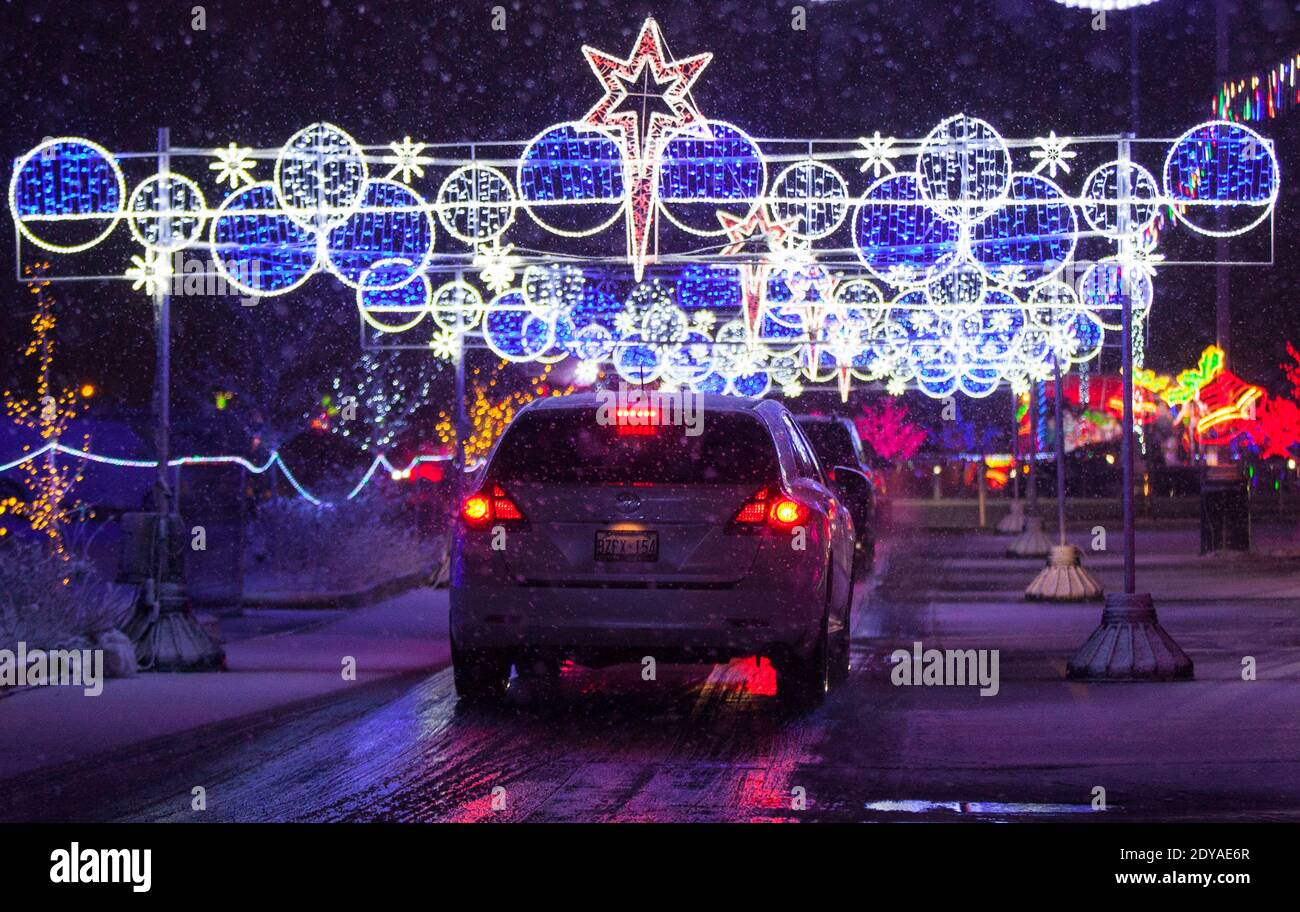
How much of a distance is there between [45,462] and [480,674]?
18.7 m

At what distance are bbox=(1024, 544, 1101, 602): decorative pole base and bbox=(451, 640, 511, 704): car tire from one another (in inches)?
431

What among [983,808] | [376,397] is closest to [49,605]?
[983,808]

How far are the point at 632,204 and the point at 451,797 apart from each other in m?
11.2

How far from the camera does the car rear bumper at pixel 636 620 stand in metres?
11.2

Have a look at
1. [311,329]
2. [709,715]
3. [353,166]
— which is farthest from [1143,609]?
[311,329]

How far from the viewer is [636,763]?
9820 millimetres

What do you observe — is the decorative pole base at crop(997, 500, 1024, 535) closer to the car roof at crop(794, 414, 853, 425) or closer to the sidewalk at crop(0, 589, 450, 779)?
the car roof at crop(794, 414, 853, 425)

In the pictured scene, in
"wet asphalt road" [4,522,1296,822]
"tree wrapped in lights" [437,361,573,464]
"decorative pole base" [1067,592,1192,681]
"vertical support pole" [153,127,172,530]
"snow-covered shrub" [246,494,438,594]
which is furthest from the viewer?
"tree wrapped in lights" [437,361,573,464]

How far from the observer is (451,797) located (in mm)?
8734

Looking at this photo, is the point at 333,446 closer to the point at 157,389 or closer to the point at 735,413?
the point at 157,389

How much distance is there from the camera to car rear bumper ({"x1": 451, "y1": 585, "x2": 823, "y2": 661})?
441 inches

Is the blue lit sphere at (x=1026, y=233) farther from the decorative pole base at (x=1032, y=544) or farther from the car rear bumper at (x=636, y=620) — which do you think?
the car rear bumper at (x=636, y=620)

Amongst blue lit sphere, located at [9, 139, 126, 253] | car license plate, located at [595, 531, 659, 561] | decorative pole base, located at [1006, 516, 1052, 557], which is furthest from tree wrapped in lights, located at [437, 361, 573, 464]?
car license plate, located at [595, 531, 659, 561]

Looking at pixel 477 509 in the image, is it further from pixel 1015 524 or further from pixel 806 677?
pixel 1015 524
